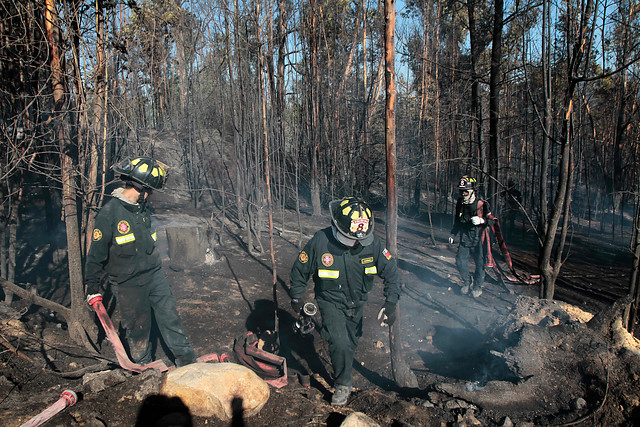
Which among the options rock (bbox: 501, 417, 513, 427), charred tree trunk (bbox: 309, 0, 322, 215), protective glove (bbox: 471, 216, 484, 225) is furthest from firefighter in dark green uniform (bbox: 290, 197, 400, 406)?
charred tree trunk (bbox: 309, 0, 322, 215)

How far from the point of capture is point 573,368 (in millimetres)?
3951

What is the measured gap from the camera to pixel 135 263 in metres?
4.02

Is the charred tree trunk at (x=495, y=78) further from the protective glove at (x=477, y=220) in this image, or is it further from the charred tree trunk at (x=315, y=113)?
the charred tree trunk at (x=315, y=113)

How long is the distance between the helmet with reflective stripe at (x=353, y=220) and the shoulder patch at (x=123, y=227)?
197 centimetres

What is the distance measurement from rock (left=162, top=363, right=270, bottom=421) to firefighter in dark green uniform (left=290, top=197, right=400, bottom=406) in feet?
2.73

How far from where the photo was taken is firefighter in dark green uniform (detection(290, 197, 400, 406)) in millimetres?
3814

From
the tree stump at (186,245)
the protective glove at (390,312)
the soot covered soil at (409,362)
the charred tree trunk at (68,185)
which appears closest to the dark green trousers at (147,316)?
the soot covered soil at (409,362)

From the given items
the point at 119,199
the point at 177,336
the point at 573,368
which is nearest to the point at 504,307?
the point at 573,368

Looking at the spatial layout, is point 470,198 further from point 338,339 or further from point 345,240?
point 338,339

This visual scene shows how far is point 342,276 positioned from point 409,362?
184 centimetres

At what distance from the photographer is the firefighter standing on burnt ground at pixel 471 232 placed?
22.3 ft

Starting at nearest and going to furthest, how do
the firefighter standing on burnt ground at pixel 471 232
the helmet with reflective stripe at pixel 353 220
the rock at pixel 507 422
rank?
the rock at pixel 507 422 → the helmet with reflective stripe at pixel 353 220 → the firefighter standing on burnt ground at pixel 471 232

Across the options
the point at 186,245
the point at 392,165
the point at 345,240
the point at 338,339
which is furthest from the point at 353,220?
the point at 186,245

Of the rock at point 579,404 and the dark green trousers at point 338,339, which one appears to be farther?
the dark green trousers at point 338,339
